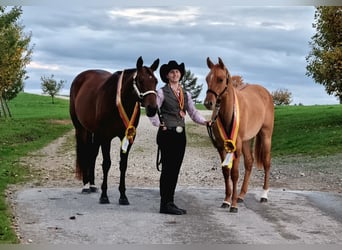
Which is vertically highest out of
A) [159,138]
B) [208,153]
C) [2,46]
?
[2,46]

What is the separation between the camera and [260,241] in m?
5.86

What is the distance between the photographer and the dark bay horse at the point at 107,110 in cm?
707

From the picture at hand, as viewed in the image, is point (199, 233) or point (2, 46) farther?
point (2, 46)

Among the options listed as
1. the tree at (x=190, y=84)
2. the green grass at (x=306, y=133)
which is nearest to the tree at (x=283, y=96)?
the green grass at (x=306, y=133)

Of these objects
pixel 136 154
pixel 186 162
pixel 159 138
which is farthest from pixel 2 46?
pixel 159 138

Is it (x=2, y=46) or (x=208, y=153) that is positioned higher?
(x=2, y=46)

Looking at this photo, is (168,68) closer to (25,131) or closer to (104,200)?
(104,200)

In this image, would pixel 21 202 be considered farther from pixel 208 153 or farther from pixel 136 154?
pixel 208 153

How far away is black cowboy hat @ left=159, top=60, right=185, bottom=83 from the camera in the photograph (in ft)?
22.4

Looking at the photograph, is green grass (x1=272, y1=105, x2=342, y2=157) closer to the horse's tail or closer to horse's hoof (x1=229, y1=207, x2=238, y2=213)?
the horse's tail

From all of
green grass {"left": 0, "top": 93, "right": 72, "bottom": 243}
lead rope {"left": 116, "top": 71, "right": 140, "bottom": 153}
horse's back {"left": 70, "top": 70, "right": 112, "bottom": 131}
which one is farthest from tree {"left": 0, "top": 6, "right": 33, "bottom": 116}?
lead rope {"left": 116, "top": 71, "right": 140, "bottom": 153}

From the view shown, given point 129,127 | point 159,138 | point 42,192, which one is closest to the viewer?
point 159,138

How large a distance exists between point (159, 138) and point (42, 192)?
2592 mm

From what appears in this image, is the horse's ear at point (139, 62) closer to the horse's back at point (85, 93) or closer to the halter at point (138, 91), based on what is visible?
the halter at point (138, 91)
